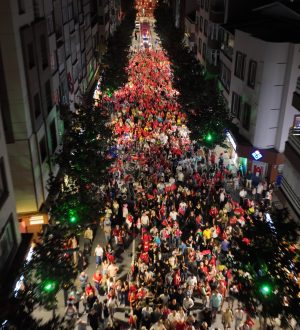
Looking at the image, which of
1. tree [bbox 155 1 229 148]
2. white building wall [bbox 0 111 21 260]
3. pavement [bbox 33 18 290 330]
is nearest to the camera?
white building wall [bbox 0 111 21 260]

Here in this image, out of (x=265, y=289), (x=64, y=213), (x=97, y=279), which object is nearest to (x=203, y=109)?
(x=64, y=213)

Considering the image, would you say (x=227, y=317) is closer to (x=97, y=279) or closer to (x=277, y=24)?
(x=97, y=279)

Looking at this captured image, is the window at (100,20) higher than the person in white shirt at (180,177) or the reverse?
higher

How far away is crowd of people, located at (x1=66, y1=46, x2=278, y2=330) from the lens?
16.3 metres

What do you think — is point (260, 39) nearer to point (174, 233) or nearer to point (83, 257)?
point (174, 233)

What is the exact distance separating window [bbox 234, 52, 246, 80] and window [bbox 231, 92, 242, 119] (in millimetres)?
1615

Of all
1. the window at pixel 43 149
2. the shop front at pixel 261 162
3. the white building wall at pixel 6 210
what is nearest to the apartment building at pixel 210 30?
the shop front at pixel 261 162

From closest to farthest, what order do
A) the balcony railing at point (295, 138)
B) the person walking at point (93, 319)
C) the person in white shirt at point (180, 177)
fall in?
the person walking at point (93, 319) → the balcony railing at point (295, 138) → the person in white shirt at point (180, 177)

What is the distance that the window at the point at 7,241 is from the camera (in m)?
15.0

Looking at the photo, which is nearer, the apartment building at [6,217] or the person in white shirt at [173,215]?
the apartment building at [6,217]

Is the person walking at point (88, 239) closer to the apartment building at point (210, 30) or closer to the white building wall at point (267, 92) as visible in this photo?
the white building wall at point (267, 92)

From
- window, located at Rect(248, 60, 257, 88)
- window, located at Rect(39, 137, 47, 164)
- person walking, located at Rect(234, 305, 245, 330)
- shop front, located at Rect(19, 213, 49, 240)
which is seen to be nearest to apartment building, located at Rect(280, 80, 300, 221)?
person walking, located at Rect(234, 305, 245, 330)

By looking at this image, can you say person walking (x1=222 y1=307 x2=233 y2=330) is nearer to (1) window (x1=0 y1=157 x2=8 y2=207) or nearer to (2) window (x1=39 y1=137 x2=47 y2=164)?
(1) window (x1=0 y1=157 x2=8 y2=207)

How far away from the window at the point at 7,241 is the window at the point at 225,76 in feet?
81.2
